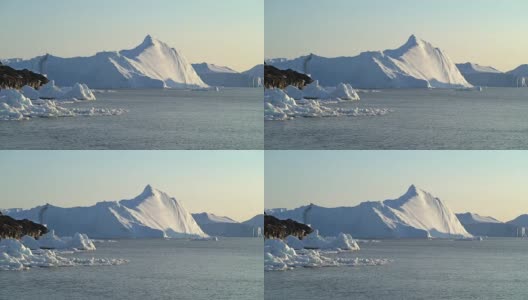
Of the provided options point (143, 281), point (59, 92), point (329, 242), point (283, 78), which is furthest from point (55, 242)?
point (283, 78)

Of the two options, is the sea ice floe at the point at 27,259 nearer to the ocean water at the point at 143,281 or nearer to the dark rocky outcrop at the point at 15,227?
the ocean water at the point at 143,281

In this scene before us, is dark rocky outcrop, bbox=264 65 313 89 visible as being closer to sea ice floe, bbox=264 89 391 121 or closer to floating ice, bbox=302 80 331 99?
sea ice floe, bbox=264 89 391 121

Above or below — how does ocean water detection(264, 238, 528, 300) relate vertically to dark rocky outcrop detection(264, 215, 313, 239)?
below

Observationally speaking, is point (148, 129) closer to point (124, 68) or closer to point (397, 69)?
point (124, 68)

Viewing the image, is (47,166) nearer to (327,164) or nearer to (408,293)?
(327,164)

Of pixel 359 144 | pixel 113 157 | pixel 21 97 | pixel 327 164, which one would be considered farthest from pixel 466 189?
pixel 21 97

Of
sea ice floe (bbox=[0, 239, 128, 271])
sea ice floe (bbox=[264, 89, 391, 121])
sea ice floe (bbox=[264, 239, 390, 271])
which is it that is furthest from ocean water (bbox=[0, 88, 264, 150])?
sea ice floe (bbox=[0, 239, 128, 271])
